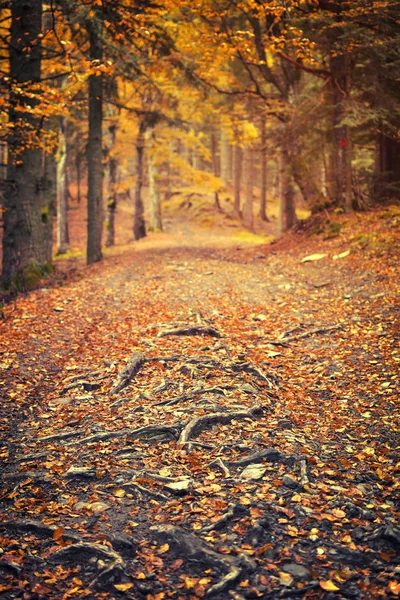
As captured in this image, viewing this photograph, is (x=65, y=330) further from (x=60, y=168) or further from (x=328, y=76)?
(x=60, y=168)

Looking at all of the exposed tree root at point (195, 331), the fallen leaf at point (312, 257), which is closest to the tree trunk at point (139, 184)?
the fallen leaf at point (312, 257)

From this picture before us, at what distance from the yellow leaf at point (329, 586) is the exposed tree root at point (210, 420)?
7.60 ft

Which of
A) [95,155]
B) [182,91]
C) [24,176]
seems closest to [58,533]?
[24,176]

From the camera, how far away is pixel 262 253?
18.4 m

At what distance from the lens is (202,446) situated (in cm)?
551

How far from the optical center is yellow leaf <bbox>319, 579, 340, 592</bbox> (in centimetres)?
355

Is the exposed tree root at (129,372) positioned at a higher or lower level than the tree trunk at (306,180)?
lower

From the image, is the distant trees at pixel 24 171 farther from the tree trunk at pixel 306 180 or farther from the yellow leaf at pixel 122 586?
the yellow leaf at pixel 122 586

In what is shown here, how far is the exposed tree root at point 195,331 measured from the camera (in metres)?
8.91

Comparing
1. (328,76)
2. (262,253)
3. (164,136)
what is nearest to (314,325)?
(262,253)

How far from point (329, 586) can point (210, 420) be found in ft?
8.48

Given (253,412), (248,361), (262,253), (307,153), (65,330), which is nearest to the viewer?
(253,412)

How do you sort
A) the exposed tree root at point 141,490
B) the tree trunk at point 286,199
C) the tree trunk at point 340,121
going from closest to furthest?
the exposed tree root at point 141,490, the tree trunk at point 340,121, the tree trunk at point 286,199

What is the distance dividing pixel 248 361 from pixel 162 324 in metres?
2.26
